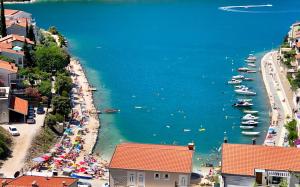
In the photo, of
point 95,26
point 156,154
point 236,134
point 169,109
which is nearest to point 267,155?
point 156,154

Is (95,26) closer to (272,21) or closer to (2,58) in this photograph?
(272,21)

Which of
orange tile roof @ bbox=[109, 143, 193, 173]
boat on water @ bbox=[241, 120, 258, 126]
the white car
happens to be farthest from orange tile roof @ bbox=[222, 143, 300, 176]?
Result: boat on water @ bbox=[241, 120, 258, 126]

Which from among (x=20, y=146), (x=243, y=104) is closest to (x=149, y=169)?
(x=20, y=146)

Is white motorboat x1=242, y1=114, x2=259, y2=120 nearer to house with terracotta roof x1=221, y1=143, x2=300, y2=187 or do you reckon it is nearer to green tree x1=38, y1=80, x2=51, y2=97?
green tree x1=38, y1=80, x2=51, y2=97

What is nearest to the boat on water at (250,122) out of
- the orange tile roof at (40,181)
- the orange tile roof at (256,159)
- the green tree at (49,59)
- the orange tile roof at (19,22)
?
the green tree at (49,59)

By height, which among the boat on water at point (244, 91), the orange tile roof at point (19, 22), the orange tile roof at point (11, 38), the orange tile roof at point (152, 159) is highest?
the orange tile roof at point (19, 22)

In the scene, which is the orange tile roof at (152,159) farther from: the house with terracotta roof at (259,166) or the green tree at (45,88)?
the green tree at (45,88)

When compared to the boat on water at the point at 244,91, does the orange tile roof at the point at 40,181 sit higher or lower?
lower
